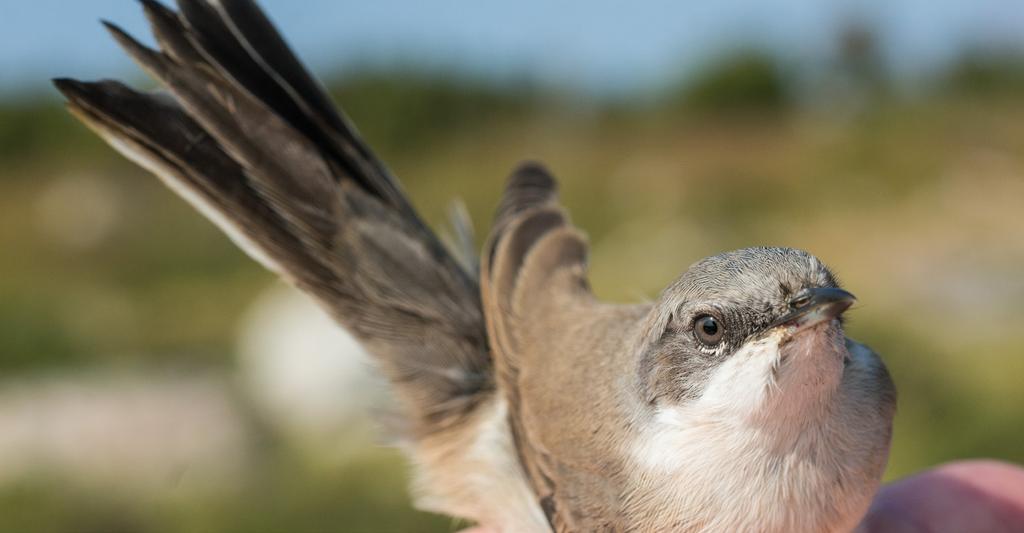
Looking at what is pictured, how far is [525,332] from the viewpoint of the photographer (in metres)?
3.18

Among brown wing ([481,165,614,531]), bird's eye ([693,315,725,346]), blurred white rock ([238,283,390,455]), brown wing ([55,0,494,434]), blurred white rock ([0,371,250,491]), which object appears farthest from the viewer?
blurred white rock ([0,371,250,491])

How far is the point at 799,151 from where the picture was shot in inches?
632

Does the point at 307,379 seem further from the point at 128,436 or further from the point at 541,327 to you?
the point at 541,327

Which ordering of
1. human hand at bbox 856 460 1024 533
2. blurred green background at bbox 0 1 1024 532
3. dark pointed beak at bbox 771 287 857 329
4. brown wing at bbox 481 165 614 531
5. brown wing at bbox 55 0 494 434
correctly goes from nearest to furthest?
dark pointed beak at bbox 771 287 857 329
brown wing at bbox 481 165 614 531
brown wing at bbox 55 0 494 434
human hand at bbox 856 460 1024 533
blurred green background at bbox 0 1 1024 532

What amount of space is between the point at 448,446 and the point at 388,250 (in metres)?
0.75

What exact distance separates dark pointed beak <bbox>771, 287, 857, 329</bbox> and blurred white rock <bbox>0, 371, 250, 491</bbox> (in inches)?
251

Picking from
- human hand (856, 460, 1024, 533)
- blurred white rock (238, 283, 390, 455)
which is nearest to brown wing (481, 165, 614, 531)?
human hand (856, 460, 1024, 533)

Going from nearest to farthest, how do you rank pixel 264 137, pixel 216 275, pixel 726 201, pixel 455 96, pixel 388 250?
pixel 264 137 → pixel 388 250 → pixel 726 201 → pixel 216 275 → pixel 455 96

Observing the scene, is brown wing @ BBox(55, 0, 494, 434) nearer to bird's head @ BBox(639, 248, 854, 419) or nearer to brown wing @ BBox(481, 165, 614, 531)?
brown wing @ BBox(481, 165, 614, 531)

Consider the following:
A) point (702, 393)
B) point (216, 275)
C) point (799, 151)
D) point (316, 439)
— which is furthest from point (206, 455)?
point (799, 151)

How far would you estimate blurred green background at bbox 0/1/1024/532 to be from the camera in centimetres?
Answer: 711

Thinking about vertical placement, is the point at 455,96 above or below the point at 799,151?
above

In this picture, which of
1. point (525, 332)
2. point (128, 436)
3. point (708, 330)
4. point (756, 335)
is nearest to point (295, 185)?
point (525, 332)

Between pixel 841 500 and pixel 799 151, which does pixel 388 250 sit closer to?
pixel 841 500
